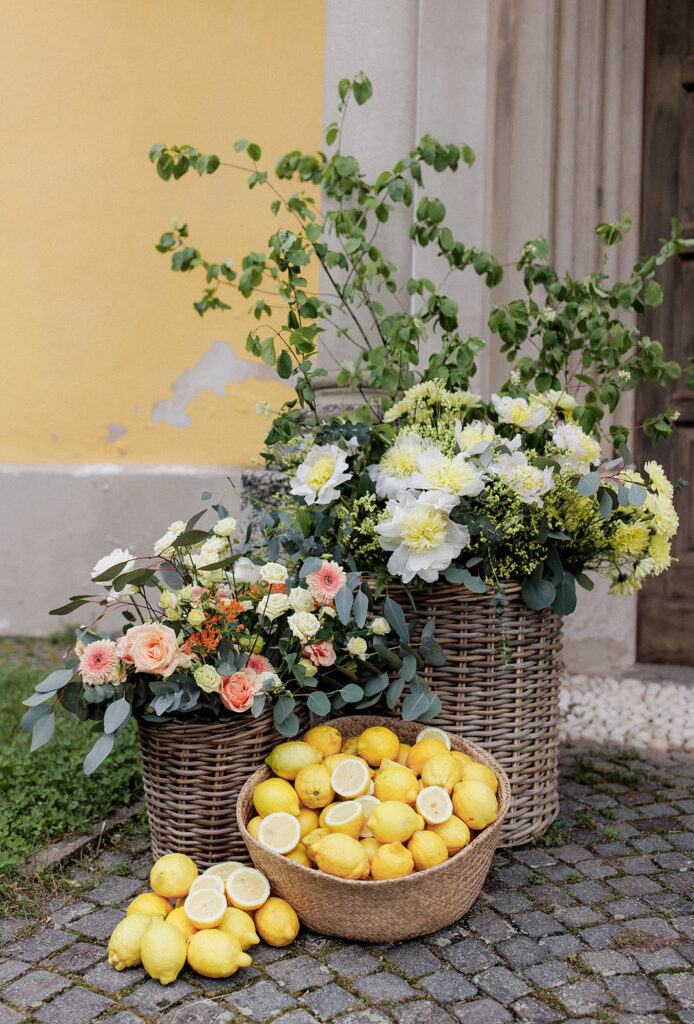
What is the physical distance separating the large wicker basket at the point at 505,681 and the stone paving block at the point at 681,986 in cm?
53

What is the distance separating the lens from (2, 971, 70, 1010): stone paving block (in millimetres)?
1498

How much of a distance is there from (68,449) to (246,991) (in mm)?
3124

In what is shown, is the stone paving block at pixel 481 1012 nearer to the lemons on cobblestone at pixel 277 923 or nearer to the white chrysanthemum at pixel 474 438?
the lemons on cobblestone at pixel 277 923

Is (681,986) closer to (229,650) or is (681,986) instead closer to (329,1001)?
(329,1001)

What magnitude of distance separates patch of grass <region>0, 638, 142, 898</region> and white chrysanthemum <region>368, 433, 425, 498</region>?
1100mm

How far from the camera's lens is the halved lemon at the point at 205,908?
157cm

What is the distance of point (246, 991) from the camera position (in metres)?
1.51

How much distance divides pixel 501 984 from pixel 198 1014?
20.7 inches

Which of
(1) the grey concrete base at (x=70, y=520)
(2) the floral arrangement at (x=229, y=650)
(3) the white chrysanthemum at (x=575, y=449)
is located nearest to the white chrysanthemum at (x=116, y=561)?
(2) the floral arrangement at (x=229, y=650)

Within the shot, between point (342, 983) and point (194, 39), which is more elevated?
point (194, 39)

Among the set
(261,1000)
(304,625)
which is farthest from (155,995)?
(304,625)

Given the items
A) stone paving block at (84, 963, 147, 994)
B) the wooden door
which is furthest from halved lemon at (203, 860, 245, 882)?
the wooden door

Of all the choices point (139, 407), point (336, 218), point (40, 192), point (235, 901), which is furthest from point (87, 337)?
point (235, 901)

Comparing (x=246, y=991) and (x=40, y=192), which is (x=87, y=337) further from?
(x=246, y=991)
